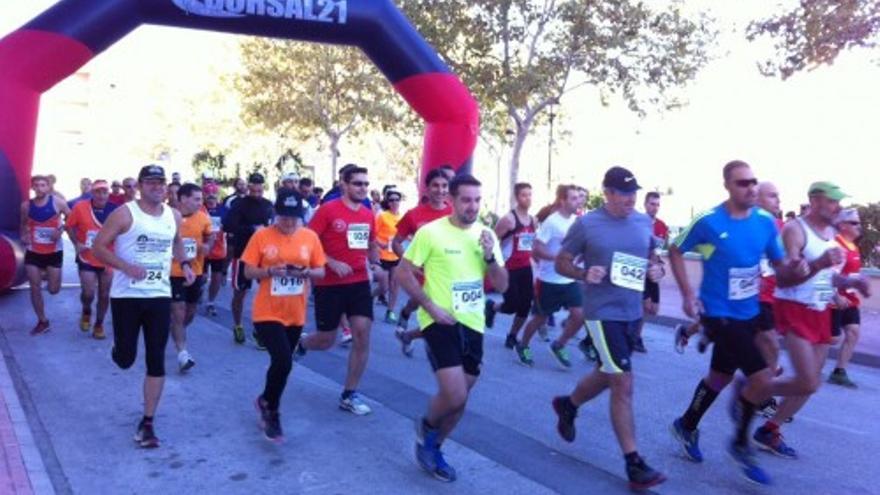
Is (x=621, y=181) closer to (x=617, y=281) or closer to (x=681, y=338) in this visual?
(x=617, y=281)

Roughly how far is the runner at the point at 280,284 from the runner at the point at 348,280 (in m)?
0.41

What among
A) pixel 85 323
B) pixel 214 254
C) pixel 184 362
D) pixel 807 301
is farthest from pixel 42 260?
pixel 807 301

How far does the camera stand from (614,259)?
190 inches

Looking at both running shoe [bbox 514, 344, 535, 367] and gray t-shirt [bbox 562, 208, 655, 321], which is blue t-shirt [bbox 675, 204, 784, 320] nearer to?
gray t-shirt [bbox 562, 208, 655, 321]

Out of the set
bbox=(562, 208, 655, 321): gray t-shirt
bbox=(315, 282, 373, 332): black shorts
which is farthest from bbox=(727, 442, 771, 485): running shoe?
bbox=(315, 282, 373, 332): black shorts

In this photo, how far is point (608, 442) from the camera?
571 centimetres

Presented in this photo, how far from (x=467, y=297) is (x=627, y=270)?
0.95 metres

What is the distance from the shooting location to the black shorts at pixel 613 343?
15.5 feet

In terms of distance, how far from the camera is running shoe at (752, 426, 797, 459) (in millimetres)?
5559

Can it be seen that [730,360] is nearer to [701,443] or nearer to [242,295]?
[701,443]

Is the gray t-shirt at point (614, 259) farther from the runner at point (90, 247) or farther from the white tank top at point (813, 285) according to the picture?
the runner at point (90, 247)

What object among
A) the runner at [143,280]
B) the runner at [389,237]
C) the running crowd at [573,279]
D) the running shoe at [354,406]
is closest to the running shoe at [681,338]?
the running crowd at [573,279]

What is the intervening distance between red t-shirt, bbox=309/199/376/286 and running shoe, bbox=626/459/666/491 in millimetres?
2649

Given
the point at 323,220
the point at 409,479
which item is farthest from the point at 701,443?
the point at 323,220
